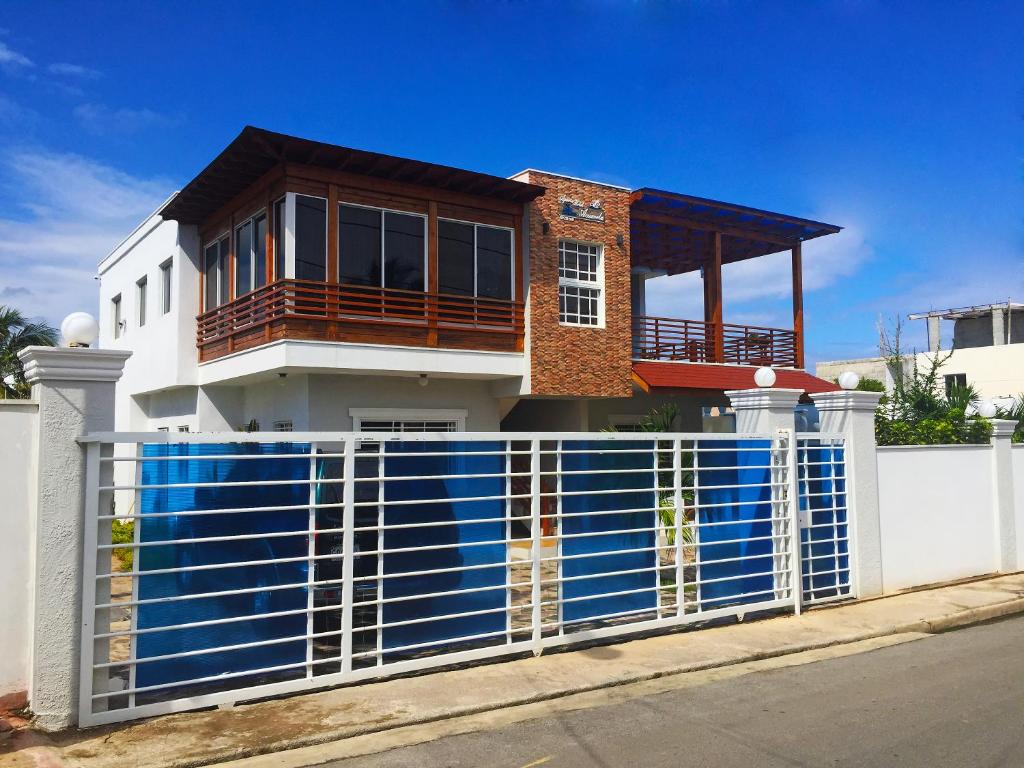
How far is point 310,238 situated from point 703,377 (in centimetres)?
988

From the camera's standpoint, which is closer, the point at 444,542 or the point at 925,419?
the point at 444,542

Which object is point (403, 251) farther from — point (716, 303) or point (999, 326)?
point (999, 326)

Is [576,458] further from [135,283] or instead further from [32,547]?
[135,283]

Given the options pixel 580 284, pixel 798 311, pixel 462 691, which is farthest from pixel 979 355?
pixel 462 691

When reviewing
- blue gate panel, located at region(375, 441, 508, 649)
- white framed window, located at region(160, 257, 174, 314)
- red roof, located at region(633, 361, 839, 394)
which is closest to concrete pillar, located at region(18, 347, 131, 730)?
blue gate panel, located at region(375, 441, 508, 649)

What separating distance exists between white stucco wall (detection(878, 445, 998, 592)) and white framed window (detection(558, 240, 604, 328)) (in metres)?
8.03

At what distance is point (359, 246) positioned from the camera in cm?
1582

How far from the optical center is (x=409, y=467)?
775cm

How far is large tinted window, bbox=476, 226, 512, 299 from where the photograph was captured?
56.6 ft

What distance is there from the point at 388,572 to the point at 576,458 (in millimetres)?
2313

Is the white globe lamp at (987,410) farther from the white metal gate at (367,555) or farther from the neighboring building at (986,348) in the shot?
the neighboring building at (986,348)

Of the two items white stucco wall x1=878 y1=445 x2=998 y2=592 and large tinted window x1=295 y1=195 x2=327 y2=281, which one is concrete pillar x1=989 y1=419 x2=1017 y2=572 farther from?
large tinted window x1=295 y1=195 x2=327 y2=281

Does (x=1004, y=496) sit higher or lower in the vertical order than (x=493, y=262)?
lower

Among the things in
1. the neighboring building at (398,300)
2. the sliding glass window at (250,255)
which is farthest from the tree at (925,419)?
the sliding glass window at (250,255)
